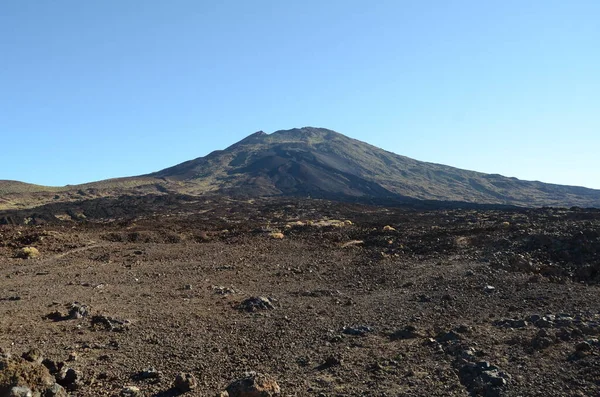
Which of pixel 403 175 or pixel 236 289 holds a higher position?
pixel 403 175

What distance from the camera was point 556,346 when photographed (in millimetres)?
7230

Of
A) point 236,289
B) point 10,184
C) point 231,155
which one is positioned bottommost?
point 236,289

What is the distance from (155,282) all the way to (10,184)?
101 meters

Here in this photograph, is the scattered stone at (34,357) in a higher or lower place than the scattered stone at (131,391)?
→ higher

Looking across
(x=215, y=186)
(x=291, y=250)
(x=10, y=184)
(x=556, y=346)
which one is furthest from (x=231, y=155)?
(x=556, y=346)

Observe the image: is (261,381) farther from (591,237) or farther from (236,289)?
(591,237)

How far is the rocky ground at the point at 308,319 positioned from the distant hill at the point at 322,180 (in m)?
60.1

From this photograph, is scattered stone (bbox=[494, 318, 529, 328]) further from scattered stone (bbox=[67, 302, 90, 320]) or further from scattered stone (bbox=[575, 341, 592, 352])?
scattered stone (bbox=[67, 302, 90, 320])

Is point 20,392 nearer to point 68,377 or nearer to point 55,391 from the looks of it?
point 55,391

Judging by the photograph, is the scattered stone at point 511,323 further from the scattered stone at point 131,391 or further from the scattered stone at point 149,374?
the scattered stone at point 131,391

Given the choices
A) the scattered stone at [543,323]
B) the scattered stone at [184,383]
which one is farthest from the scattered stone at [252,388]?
the scattered stone at [543,323]

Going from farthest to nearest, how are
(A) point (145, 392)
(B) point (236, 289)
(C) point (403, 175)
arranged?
(C) point (403, 175) → (B) point (236, 289) → (A) point (145, 392)

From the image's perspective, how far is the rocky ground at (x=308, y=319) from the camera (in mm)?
6109

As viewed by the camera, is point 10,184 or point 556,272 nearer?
point 556,272
